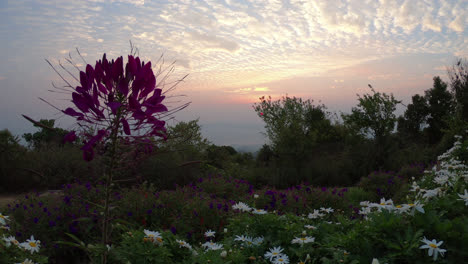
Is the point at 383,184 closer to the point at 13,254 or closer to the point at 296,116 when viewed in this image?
the point at 13,254

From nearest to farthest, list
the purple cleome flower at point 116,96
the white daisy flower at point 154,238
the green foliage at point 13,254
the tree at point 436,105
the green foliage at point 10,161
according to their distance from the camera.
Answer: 1. the purple cleome flower at point 116,96
2. the green foliage at point 13,254
3. the white daisy flower at point 154,238
4. the green foliage at point 10,161
5. the tree at point 436,105

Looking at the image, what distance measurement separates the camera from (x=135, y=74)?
1.67 meters

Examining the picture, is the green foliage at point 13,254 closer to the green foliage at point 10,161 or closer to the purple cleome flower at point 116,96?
the purple cleome flower at point 116,96

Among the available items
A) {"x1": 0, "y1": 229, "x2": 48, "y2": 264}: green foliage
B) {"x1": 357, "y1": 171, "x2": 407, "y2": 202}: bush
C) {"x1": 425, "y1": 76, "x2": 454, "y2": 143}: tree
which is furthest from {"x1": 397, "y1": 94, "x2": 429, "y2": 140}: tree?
{"x1": 0, "y1": 229, "x2": 48, "y2": 264}: green foliage

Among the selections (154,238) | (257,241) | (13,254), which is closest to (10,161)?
(13,254)

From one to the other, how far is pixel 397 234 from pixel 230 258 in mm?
1219

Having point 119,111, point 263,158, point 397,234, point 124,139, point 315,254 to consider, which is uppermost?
point 119,111

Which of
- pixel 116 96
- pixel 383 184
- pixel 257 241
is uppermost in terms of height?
pixel 116 96

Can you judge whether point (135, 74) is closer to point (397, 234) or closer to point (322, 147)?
point (397, 234)

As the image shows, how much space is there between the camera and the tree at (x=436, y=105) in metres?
23.5

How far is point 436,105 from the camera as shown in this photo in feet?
79.2

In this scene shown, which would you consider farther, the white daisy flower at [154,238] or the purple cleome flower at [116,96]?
the white daisy flower at [154,238]

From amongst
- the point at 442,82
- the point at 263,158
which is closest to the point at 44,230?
the point at 263,158

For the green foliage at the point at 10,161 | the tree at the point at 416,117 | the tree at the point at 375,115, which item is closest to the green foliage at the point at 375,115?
the tree at the point at 375,115
